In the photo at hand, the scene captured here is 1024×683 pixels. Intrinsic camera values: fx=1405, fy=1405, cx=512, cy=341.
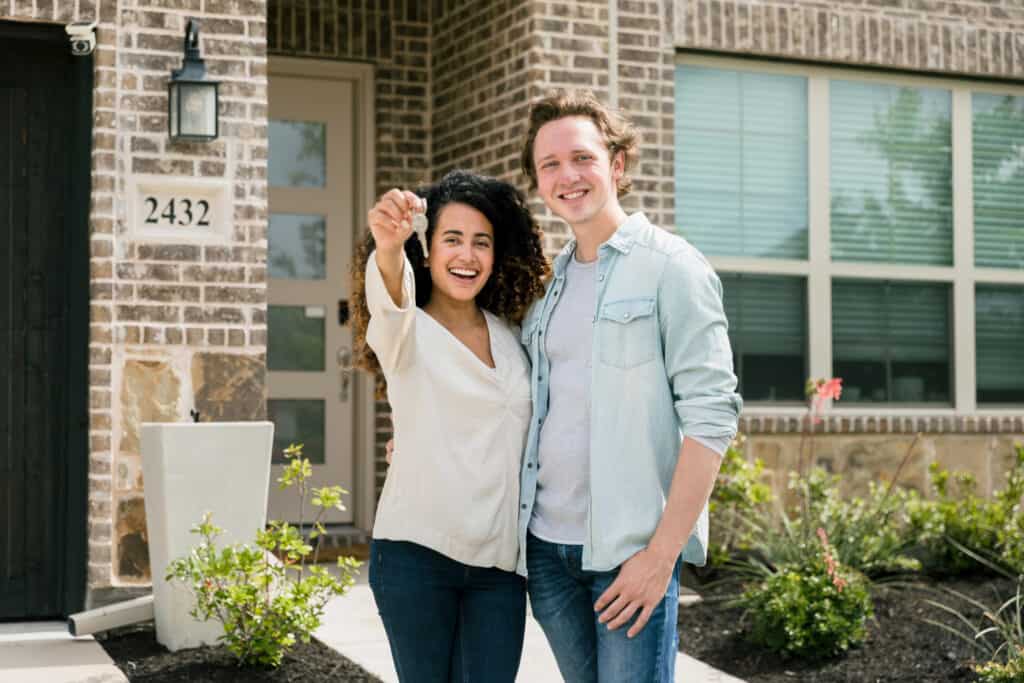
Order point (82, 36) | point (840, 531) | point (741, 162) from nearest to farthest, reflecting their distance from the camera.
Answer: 1. point (82, 36)
2. point (840, 531)
3. point (741, 162)

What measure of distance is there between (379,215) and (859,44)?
563 cm

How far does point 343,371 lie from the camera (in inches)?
324

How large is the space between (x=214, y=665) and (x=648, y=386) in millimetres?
3013

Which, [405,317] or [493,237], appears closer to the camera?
[405,317]

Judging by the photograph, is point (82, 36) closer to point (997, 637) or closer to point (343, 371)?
point (343, 371)

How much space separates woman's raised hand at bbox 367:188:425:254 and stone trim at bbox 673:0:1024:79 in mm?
4897

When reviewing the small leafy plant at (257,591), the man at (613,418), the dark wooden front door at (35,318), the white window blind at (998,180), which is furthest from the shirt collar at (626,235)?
the white window blind at (998,180)

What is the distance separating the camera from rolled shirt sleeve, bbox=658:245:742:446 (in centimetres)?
262

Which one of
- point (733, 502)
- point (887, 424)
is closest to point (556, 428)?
point (733, 502)

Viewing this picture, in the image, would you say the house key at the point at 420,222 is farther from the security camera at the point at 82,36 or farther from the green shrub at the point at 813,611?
the security camera at the point at 82,36

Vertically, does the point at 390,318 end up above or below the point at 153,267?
below

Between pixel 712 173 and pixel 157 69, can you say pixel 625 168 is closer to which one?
pixel 157 69

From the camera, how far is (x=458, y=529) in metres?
2.82

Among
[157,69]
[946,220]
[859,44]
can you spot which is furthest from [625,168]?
[946,220]
